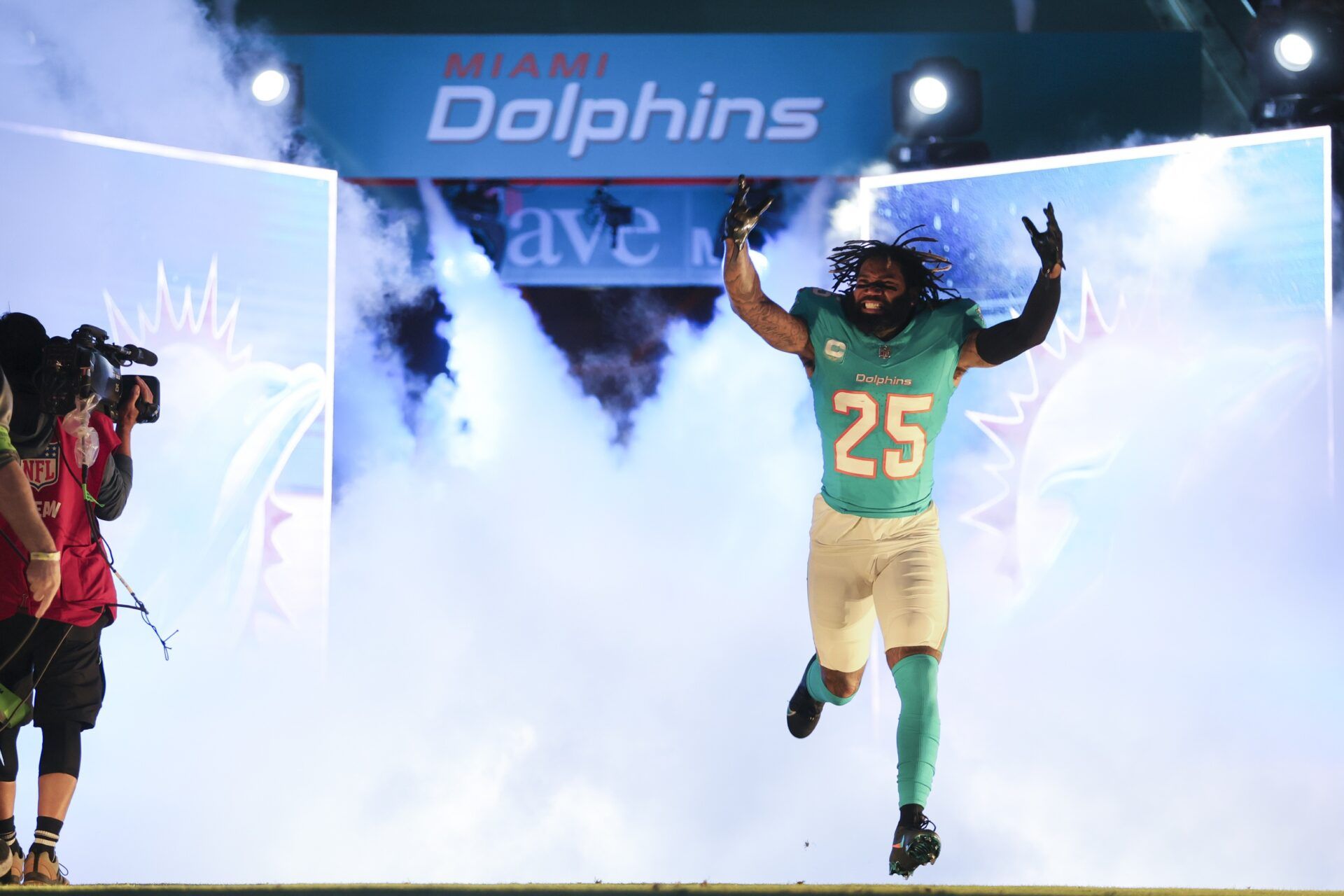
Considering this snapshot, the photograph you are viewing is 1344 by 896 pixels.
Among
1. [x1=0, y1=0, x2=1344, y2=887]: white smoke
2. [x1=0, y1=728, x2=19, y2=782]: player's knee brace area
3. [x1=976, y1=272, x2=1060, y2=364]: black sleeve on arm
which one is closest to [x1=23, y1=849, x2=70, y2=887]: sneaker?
[x1=0, y1=728, x2=19, y2=782]: player's knee brace area

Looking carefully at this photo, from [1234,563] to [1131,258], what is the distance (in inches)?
52.4

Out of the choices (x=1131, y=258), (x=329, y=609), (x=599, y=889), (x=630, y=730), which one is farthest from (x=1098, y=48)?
(x=599, y=889)

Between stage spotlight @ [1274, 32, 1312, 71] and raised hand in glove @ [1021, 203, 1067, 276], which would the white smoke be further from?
raised hand in glove @ [1021, 203, 1067, 276]

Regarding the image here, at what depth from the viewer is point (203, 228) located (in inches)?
241

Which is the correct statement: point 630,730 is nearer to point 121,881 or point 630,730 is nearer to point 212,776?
point 212,776

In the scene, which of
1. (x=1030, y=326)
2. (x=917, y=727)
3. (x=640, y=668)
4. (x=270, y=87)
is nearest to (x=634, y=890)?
(x=917, y=727)

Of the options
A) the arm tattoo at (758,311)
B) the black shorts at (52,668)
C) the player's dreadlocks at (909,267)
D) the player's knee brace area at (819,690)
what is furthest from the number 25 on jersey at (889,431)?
the black shorts at (52,668)

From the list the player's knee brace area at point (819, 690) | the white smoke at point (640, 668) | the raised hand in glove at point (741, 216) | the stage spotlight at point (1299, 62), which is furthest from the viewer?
the white smoke at point (640, 668)

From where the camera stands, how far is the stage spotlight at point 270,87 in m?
6.12

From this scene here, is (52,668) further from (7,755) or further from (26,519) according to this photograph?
(26,519)

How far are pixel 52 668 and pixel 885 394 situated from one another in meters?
2.42

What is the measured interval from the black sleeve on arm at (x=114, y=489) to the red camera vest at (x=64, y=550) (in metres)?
0.08

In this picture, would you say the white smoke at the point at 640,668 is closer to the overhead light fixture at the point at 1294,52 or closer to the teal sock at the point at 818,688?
the overhead light fixture at the point at 1294,52

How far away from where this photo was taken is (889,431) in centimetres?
404
